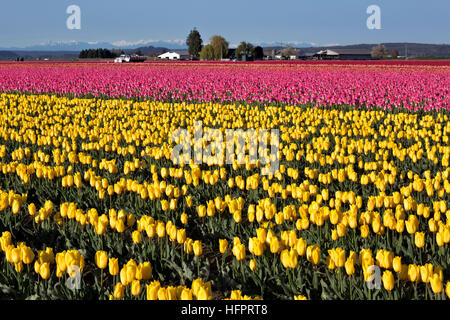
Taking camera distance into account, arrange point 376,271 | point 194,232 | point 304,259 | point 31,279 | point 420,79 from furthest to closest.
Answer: point 420,79
point 194,232
point 304,259
point 31,279
point 376,271

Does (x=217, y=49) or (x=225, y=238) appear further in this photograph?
(x=217, y=49)

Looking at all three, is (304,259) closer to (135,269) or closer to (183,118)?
(135,269)

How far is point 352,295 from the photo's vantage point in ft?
10.5

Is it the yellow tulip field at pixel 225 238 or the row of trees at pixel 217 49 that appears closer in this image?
the yellow tulip field at pixel 225 238

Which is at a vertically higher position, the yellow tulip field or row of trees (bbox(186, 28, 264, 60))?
row of trees (bbox(186, 28, 264, 60))

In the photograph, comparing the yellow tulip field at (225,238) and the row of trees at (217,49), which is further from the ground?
the row of trees at (217,49)

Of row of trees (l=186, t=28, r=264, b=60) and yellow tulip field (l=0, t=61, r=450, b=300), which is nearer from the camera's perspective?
yellow tulip field (l=0, t=61, r=450, b=300)

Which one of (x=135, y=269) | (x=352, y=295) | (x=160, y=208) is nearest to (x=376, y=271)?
(x=352, y=295)

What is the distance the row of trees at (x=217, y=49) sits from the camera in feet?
334

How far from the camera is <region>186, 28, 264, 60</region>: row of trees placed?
102 metres

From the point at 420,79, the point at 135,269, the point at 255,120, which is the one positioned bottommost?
the point at 135,269

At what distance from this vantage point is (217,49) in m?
103

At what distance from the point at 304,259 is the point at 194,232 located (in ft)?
4.92

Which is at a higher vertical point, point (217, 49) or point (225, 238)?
point (217, 49)
